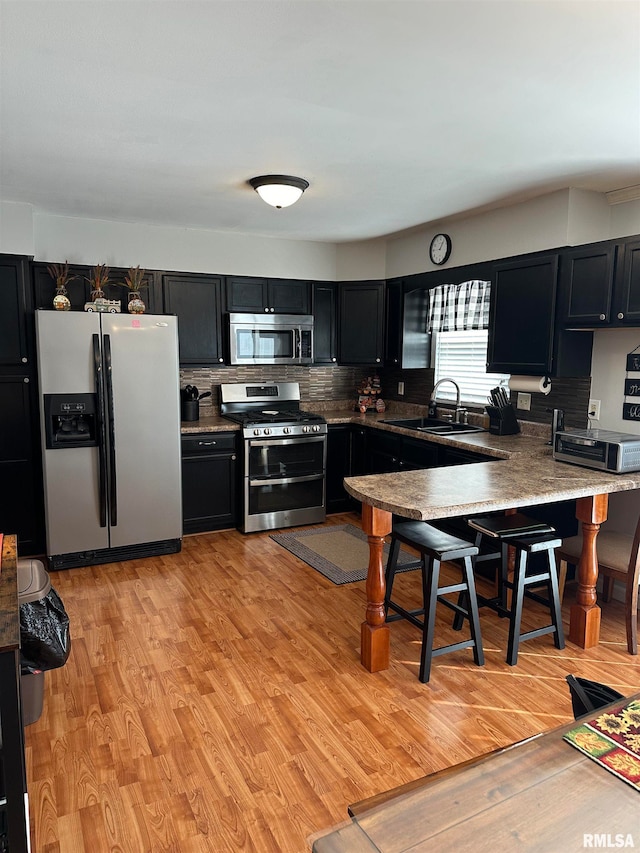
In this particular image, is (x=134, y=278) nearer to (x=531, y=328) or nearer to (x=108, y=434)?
(x=108, y=434)

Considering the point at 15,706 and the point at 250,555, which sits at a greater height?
the point at 15,706

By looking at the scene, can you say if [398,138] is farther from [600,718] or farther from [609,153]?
[600,718]

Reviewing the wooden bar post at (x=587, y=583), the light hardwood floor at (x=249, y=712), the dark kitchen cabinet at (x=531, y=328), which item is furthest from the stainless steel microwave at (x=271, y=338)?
the wooden bar post at (x=587, y=583)

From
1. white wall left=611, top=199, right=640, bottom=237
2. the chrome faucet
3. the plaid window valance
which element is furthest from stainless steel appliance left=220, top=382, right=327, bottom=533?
white wall left=611, top=199, right=640, bottom=237

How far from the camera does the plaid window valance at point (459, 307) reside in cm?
449

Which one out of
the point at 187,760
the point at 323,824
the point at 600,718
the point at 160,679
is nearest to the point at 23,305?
the point at 160,679

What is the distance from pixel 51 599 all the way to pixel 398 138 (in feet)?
8.42

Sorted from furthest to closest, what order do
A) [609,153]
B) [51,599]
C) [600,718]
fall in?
[609,153] → [51,599] → [600,718]

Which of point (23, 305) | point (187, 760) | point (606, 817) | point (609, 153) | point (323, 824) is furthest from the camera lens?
point (23, 305)

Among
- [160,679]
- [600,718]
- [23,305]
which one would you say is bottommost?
[160,679]

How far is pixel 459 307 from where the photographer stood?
4742 mm

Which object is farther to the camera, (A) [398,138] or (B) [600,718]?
(A) [398,138]

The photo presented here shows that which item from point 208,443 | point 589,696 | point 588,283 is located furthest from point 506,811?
point 208,443

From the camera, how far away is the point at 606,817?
959mm
